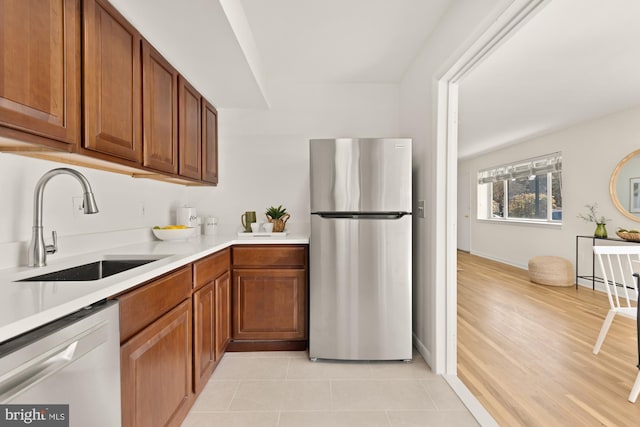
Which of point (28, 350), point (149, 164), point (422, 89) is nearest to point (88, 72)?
point (149, 164)

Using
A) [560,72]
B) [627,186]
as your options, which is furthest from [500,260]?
[560,72]

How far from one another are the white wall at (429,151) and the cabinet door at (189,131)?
5.83 ft

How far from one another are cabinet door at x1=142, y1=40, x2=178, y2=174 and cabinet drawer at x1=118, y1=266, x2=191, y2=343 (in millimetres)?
744

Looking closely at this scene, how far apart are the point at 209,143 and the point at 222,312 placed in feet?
4.87

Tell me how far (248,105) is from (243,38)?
1020 mm

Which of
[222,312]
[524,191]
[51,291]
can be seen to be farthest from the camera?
[524,191]

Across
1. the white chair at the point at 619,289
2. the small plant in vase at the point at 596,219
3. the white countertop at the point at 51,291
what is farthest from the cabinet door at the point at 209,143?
the small plant in vase at the point at 596,219

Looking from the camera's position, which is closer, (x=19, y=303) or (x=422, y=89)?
(x=19, y=303)

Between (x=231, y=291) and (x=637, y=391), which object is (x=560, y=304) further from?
(x=231, y=291)

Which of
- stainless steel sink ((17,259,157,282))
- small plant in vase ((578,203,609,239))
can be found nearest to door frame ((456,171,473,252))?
small plant in vase ((578,203,609,239))

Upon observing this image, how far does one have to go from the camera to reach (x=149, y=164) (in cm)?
194

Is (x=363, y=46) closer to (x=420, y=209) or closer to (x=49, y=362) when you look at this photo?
(x=420, y=209)

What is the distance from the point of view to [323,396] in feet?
6.62

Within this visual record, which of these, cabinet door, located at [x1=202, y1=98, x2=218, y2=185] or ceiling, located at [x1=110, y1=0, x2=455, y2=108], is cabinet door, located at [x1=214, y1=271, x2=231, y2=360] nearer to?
cabinet door, located at [x1=202, y1=98, x2=218, y2=185]
